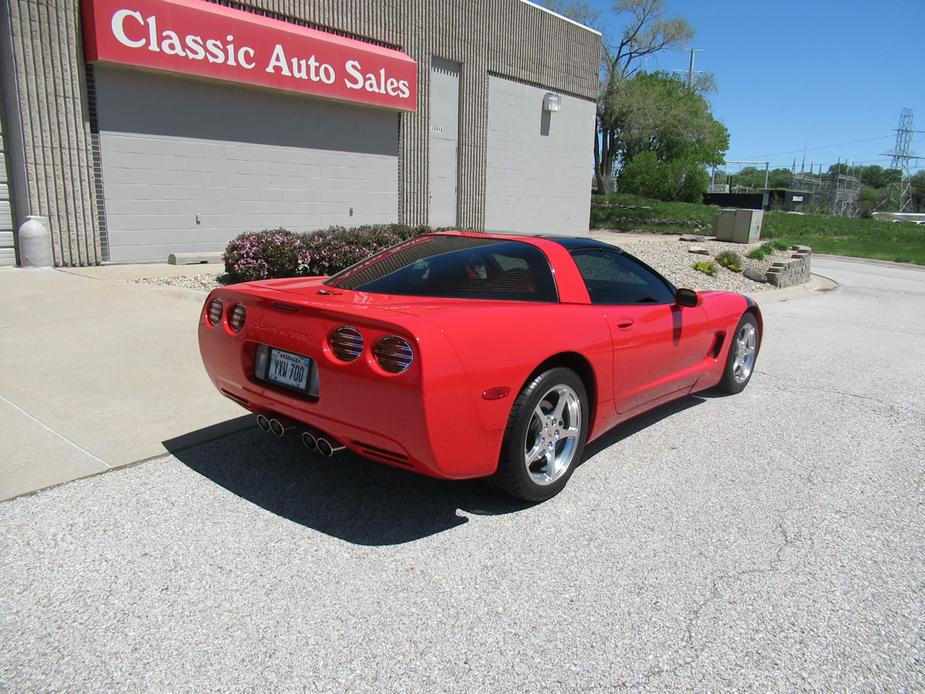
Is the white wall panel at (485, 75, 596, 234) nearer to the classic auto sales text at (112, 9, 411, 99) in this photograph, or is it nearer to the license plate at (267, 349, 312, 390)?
the classic auto sales text at (112, 9, 411, 99)

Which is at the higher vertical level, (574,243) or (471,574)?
(574,243)

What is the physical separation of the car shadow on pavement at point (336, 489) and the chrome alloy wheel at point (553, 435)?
215 millimetres

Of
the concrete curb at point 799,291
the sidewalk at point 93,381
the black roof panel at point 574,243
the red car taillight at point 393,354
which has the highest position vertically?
the black roof panel at point 574,243

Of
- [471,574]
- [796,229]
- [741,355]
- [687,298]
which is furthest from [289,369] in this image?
[796,229]

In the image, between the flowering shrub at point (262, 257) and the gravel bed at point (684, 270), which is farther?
the gravel bed at point (684, 270)

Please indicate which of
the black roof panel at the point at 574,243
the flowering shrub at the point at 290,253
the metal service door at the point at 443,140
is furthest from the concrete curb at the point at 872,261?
the black roof panel at the point at 574,243

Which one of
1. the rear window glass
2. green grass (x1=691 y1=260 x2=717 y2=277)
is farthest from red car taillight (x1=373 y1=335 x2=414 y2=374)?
green grass (x1=691 y1=260 x2=717 y2=277)

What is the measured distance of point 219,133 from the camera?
12555 millimetres

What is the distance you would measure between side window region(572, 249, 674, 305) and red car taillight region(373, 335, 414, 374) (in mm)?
1480

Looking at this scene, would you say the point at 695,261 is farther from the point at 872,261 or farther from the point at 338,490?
the point at 338,490

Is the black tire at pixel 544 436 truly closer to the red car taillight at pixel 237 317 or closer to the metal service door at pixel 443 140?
the red car taillight at pixel 237 317

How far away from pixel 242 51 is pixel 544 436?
10.9 meters

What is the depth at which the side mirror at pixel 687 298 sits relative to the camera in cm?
469

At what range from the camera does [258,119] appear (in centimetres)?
1308
